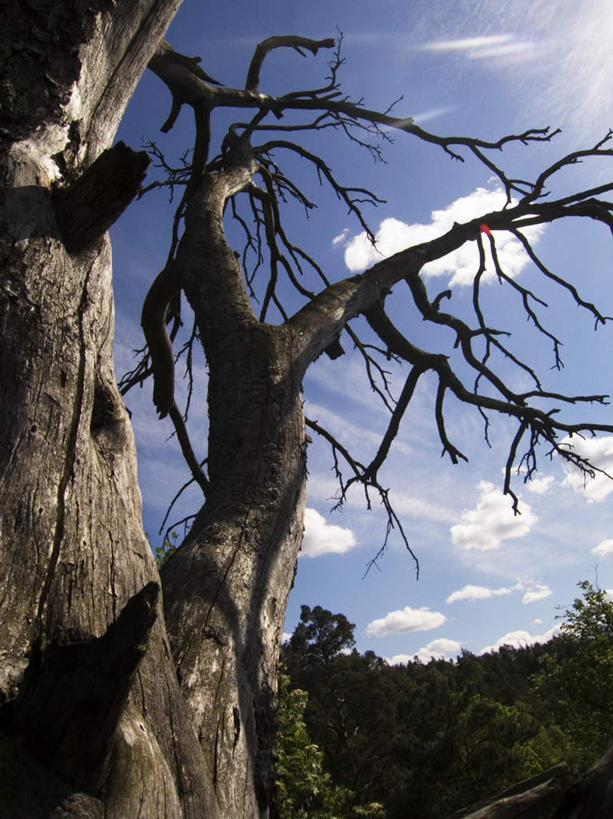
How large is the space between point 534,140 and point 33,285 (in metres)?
4.43

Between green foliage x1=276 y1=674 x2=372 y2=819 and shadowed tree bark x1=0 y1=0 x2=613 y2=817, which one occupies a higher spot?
shadowed tree bark x1=0 y1=0 x2=613 y2=817

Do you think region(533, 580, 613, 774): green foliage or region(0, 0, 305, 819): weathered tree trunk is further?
region(533, 580, 613, 774): green foliage

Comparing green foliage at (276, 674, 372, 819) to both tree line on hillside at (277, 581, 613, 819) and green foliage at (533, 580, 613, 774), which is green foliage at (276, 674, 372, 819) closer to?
tree line on hillside at (277, 581, 613, 819)

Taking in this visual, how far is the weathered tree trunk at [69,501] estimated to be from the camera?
3.35 ft

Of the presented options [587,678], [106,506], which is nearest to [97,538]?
[106,506]

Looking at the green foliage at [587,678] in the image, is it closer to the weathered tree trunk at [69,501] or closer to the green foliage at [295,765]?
the green foliage at [295,765]

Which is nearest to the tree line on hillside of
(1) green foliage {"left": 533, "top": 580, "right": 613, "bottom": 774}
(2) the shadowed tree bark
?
(1) green foliage {"left": 533, "top": 580, "right": 613, "bottom": 774}

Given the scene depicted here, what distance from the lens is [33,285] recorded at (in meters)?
1.50

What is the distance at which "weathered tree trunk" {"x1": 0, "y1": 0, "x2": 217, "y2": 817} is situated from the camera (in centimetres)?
102

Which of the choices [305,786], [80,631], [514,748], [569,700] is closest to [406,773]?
[514,748]

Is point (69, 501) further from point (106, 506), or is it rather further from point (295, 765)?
point (295, 765)

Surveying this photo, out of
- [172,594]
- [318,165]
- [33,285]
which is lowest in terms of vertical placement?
[172,594]

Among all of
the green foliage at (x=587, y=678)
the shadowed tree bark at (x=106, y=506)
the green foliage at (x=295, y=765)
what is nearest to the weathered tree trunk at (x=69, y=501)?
the shadowed tree bark at (x=106, y=506)

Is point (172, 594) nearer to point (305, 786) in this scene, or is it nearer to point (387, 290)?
point (387, 290)
